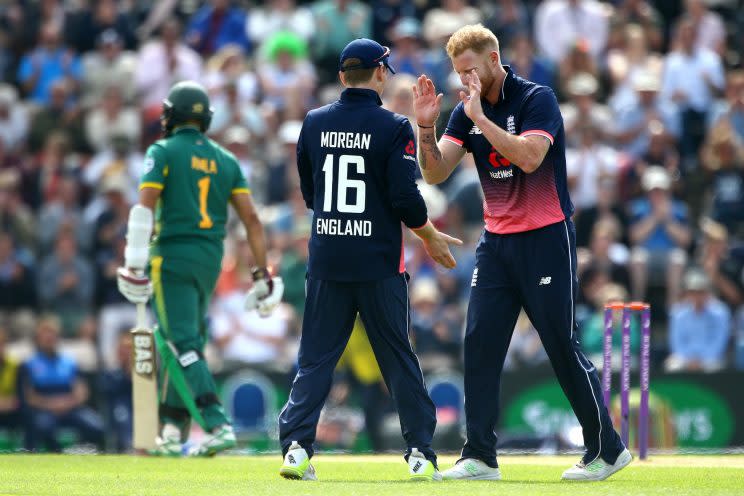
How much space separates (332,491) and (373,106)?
230 centimetres

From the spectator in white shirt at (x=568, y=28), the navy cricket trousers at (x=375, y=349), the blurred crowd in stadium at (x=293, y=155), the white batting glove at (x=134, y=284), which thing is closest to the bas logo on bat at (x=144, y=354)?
the white batting glove at (x=134, y=284)

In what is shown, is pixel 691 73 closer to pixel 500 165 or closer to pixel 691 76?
pixel 691 76

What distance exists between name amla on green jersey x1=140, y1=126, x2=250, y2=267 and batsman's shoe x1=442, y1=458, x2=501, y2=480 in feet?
9.53

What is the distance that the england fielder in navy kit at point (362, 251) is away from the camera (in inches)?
328

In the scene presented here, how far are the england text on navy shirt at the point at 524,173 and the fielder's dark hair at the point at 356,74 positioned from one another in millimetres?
727

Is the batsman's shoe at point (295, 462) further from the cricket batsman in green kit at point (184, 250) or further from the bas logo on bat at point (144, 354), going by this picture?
the bas logo on bat at point (144, 354)

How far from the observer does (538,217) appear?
8406mm

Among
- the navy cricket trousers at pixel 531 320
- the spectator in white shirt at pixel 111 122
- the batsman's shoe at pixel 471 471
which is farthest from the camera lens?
the spectator in white shirt at pixel 111 122

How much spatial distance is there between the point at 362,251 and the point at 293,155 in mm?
8869

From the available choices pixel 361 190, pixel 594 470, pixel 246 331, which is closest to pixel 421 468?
pixel 594 470

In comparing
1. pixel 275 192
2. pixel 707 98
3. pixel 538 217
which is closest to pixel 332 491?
pixel 538 217

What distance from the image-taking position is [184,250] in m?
10.5

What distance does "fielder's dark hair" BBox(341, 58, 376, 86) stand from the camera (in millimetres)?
8430

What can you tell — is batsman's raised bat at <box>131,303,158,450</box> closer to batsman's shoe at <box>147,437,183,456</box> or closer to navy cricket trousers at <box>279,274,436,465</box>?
batsman's shoe at <box>147,437,183,456</box>
